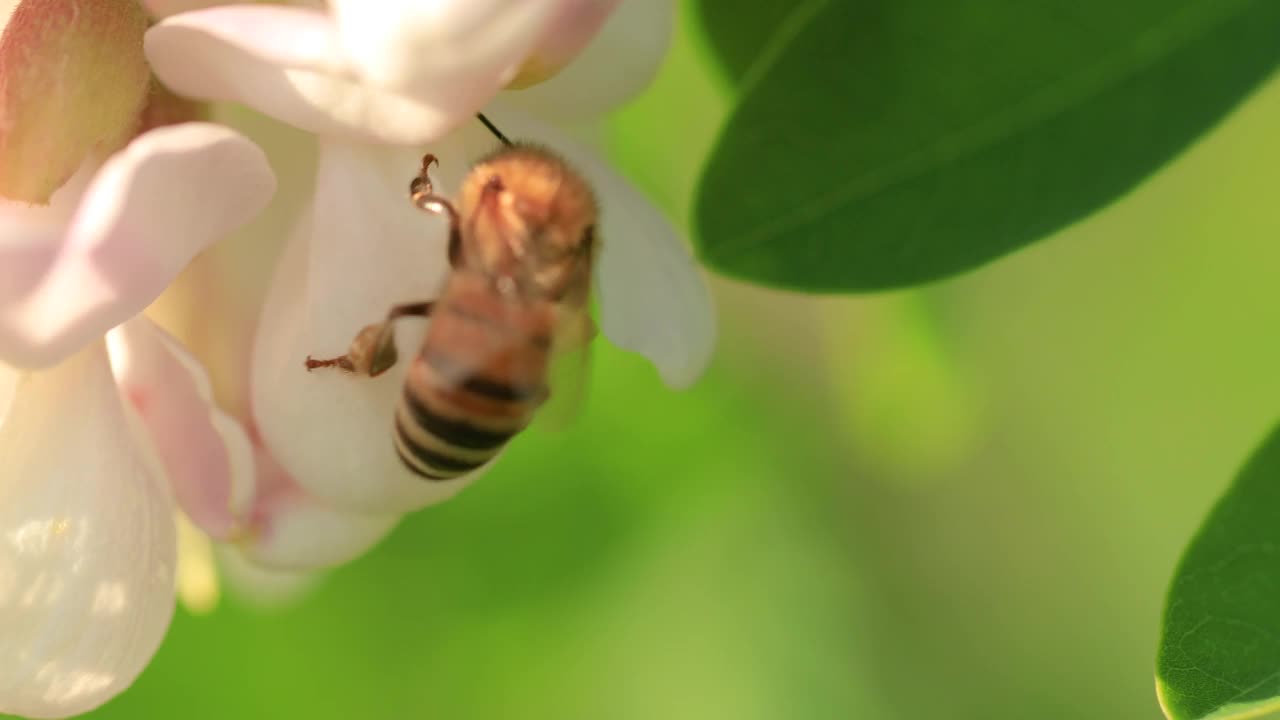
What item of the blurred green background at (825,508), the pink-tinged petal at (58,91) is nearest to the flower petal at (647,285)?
the pink-tinged petal at (58,91)

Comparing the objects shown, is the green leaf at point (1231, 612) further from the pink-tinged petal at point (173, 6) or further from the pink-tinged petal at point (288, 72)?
the pink-tinged petal at point (173, 6)

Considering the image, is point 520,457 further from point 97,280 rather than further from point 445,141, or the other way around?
point 97,280

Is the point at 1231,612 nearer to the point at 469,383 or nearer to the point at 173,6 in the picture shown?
the point at 469,383

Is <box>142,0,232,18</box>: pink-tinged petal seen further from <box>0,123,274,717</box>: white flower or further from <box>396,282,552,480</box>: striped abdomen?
<box>396,282,552,480</box>: striped abdomen

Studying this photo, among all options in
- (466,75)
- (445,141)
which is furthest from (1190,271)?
(466,75)

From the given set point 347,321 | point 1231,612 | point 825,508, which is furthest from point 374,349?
point 825,508
